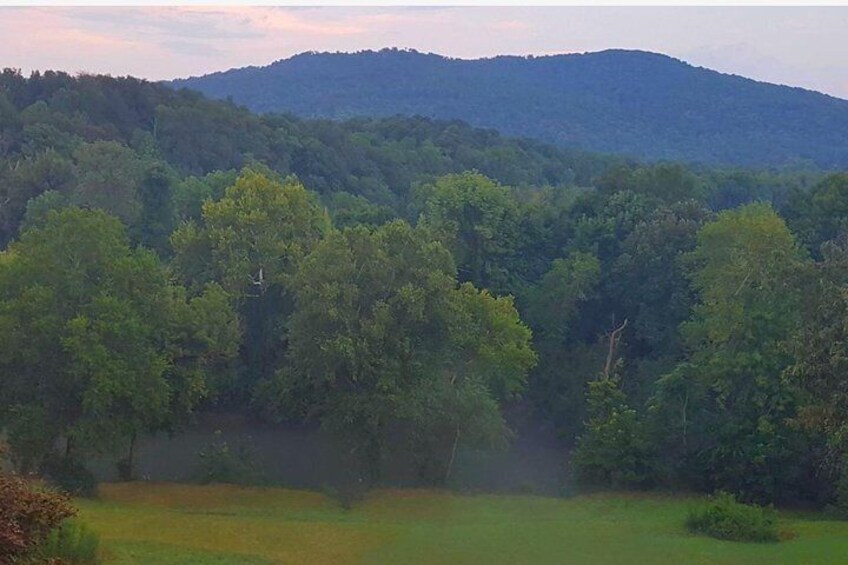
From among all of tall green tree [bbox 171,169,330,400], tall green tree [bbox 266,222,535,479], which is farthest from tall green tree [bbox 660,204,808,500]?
tall green tree [bbox 171,169,330,400]

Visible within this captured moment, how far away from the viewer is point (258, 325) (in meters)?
35.7

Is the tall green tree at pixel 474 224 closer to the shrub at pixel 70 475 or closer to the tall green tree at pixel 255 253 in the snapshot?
the tall green tree at pixel 255 253

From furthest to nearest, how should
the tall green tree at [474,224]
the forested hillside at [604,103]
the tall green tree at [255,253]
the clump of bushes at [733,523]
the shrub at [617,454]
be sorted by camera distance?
the forested hillside at [604,103] → the tall green tree at [474,224] → the tall green tree at [255,253] → the shrub at [617,454] → the clump of bushes at [733,523]

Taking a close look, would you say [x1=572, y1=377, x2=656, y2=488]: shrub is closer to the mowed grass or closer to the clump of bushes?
the mowed grass

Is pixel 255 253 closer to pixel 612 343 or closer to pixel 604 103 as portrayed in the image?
pixel 612 343

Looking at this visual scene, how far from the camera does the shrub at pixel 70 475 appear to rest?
24.4 meters

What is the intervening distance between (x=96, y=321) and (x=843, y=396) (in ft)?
58.9

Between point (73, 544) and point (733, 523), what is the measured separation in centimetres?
1514

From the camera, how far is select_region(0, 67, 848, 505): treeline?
24719 mm

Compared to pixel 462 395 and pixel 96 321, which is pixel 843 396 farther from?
pixel 96 321

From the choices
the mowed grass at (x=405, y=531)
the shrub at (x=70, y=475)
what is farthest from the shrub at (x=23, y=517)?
the shrub at (x=70, y=475)

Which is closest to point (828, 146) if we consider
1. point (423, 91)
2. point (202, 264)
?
point (423, 91)

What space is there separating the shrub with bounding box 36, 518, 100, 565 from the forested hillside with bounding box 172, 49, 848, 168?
136 m

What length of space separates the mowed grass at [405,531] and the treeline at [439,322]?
2.41 meters
